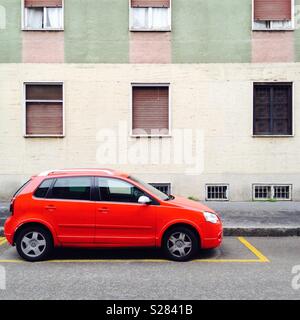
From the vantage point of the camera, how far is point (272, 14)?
1261 centimetres

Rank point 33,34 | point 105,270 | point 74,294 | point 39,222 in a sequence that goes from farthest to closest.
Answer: point 33,34 → point 39,222 → point 105,270 → point 74,294

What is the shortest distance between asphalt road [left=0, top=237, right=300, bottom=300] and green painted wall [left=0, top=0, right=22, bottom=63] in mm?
7652

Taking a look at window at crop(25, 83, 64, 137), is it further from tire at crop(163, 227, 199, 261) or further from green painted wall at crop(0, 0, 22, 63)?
tire at crop(163, 227, 199, 261)

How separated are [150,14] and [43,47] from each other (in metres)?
3.87

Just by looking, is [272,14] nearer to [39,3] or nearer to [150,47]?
[150,47]

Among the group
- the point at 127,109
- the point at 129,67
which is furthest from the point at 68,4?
the point at 127,109

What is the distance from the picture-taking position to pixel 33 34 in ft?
41.0

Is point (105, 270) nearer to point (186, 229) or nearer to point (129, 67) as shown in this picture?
point (186, 229)

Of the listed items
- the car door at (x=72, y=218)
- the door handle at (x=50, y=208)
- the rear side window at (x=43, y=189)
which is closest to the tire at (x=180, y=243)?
the car door at (x=72, y=218)

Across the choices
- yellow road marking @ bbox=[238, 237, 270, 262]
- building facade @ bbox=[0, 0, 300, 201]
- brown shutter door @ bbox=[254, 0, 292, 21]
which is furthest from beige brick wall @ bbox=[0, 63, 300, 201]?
yellow road marking @ bbox=[238, 237, 270, 262]

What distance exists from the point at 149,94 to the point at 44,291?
9048mm

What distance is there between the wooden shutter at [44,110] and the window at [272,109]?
689cm

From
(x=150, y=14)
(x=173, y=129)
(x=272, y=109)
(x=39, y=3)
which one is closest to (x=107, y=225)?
(x=173, y=129)

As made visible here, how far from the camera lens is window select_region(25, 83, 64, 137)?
12727mm
